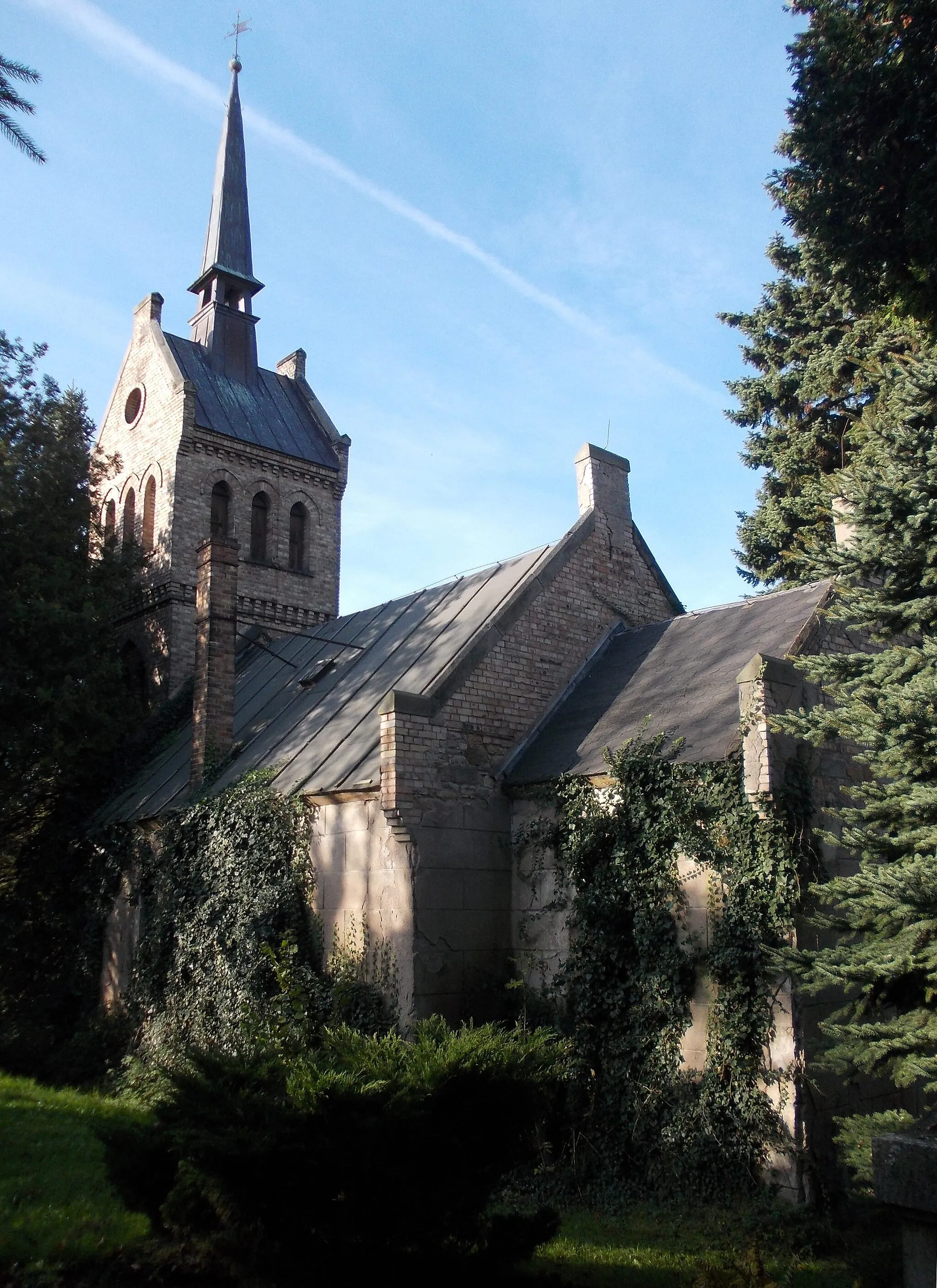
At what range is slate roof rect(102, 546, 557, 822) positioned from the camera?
534 inches

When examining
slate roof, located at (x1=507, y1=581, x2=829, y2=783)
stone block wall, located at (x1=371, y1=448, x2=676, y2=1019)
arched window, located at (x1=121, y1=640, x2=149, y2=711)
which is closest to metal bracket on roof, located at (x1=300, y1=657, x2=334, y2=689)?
stone block wall, located at (x1=371, y1=448, x2=676, y2=1019)

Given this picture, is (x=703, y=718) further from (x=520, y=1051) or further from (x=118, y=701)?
(x=118, y=701)

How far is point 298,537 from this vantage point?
2470cm

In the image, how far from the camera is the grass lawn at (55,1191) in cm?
720

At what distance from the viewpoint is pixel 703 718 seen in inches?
447

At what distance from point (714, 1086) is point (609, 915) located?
1.95 m

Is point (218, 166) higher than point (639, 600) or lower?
higher

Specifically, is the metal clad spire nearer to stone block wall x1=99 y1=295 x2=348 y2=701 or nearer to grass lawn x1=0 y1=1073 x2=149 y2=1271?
stone block wall x1=99 y1=295 x2=348 y2=701

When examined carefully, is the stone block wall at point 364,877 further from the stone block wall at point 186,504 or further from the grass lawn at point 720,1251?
the stone block wall at point 186,504

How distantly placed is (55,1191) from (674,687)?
8063 mm

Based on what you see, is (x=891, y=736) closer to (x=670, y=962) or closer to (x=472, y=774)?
(x=670, y=962)

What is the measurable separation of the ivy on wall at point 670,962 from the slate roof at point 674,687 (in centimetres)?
39

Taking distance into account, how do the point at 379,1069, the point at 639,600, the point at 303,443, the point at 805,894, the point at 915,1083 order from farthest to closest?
the point at 303,443, the point at 639,600, the point at 915,1083, the point at 805,894, the point at 379,1069

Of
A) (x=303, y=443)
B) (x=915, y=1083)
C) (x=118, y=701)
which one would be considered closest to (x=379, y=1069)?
(x=915, y=1083)
